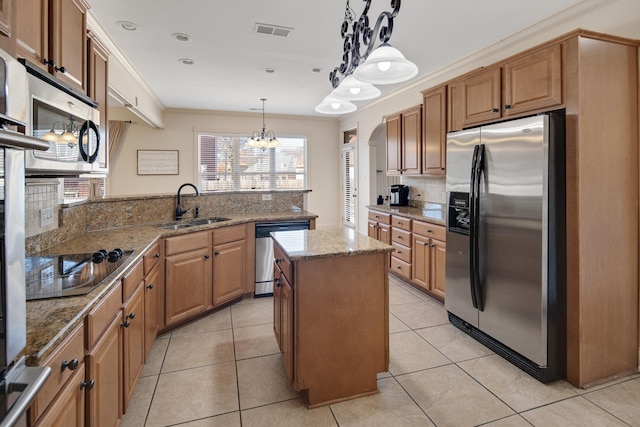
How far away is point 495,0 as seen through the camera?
2.65 meters

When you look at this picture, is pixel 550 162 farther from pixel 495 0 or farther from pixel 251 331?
pixel 251 331

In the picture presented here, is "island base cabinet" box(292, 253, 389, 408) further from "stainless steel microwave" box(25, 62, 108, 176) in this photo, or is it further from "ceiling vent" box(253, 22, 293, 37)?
"ceiling vent" box(253, 22, 293, 37)

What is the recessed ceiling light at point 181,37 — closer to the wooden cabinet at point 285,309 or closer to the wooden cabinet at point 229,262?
the wooden cabinet at point 229,262

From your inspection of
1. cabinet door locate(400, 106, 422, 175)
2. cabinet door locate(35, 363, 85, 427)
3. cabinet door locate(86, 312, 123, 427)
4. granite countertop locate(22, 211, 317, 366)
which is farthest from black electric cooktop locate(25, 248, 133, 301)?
cabinet door locate(400, 106, 422, 175)

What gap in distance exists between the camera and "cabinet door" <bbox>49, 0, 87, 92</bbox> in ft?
5.41

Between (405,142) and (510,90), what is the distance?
1.93 m

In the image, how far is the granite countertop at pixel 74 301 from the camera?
978mm

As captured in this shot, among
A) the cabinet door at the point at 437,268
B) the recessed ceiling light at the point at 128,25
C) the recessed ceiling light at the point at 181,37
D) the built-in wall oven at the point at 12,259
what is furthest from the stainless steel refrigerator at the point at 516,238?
the recessed ceiling light at the point at 128,25

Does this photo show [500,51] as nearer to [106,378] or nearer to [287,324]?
[287,324]

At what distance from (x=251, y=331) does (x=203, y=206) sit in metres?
1.52

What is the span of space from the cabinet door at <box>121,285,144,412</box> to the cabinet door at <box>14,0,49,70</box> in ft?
4.03

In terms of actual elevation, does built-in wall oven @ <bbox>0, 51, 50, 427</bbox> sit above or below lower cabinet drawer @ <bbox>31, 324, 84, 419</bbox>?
above

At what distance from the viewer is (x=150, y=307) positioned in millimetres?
2369

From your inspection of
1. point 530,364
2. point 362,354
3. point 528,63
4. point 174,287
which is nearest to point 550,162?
point 528,63
